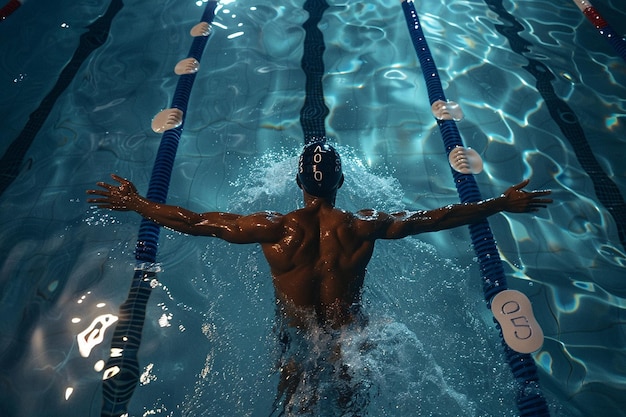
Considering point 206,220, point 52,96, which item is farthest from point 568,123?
point 52,96

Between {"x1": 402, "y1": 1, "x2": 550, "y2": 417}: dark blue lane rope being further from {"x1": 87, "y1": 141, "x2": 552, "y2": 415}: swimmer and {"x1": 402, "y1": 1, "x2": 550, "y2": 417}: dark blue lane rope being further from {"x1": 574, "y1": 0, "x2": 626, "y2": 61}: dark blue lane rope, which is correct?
{"x1": 574, "y1": 0, "x2": 626, "y2": 61}: dark blue lane rope

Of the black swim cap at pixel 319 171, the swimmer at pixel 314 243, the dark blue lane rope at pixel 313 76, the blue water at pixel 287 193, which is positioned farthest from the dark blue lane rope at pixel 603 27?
the black swim cap at pixel 319 171

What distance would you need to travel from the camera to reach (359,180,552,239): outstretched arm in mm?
2357

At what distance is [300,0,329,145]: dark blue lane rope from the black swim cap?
1.83m

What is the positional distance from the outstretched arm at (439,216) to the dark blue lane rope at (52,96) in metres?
3.06

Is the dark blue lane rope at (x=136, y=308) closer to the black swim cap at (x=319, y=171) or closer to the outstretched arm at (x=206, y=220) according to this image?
the outstretched arm at (x=206, y=220)

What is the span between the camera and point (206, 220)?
7.52 ft

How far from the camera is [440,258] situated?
3287mm

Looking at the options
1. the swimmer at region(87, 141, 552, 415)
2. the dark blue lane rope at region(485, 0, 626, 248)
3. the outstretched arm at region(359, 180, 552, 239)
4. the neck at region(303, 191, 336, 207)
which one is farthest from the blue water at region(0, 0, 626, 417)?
the neck at region(303, 191, 336, 207)

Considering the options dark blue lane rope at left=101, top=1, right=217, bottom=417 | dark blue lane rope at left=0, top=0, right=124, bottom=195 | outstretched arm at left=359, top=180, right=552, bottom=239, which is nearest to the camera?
outstretched arm at left=359, top=180, right=552, bottom=239

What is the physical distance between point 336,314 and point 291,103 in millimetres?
2683

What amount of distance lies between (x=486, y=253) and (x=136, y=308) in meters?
2.32

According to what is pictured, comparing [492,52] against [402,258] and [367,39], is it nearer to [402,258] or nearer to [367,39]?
[367,39]

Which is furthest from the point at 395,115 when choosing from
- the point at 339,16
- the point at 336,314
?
the point at 336,314
